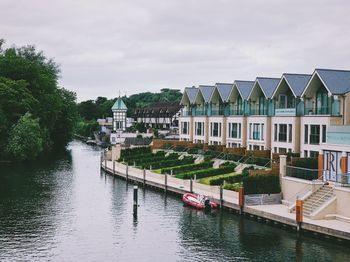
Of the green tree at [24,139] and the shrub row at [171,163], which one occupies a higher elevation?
the green tree at [24,139]

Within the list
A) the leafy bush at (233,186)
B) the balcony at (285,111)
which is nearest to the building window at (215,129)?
the balcony at (285,111)

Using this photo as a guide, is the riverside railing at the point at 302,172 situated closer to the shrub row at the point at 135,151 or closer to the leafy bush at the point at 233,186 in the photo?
the leafy bush at the point at 233,186

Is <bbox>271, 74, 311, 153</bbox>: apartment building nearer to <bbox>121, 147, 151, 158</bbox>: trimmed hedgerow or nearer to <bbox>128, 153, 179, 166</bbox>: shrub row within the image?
<bbox>128, 153, 179, 166</bbox>: shrub row

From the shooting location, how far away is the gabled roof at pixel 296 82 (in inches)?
2148

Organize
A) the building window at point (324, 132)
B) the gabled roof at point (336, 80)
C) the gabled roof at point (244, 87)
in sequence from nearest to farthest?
the gabled roof at point (336, 80), the building window at point (324, 132), the gabled roof at point (244, 87)

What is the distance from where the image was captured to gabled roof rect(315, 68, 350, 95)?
48.5 meters

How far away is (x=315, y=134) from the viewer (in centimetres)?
5059

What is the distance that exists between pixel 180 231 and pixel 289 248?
7390 millimetres

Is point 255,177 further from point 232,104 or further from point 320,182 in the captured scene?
point 232,104

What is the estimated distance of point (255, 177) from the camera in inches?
1576

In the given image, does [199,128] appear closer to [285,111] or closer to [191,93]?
[191,93]

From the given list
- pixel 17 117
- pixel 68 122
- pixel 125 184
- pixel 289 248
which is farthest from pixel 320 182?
pixel 68 122

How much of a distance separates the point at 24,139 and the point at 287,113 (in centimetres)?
4014

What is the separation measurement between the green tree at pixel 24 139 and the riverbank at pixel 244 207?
20.5 m
